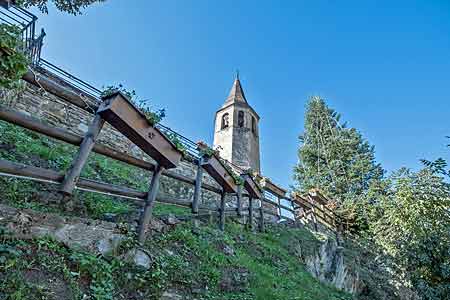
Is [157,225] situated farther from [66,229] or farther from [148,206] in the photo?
[66,229]

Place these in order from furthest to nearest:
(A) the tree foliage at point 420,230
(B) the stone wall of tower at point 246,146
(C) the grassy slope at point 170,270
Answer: (B) the stone wall of tower at point 246,146 < (A) the tree foliage at point 420,230 < (C) the grassy slope at point 170,270

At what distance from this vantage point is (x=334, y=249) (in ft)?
28.2

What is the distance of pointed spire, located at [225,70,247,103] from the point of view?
20.9 metres

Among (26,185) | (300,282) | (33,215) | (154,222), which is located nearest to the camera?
(33,215)

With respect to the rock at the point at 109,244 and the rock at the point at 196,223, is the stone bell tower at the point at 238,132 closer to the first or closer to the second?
the rock at the point at 196,223

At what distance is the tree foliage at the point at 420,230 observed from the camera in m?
6.66

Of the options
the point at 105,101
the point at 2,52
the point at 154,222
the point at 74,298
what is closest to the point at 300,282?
the point at 154,222

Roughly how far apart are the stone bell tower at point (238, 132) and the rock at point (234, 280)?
39.3 feet

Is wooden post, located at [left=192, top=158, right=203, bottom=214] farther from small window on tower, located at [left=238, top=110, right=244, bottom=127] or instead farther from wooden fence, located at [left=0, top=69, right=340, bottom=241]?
small window on tower, located at [left=238, top=110, right=244, bottom=127]

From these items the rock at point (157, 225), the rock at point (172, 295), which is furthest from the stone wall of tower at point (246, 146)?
the rock at point (172, 295)

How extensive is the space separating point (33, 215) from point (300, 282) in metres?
4.58

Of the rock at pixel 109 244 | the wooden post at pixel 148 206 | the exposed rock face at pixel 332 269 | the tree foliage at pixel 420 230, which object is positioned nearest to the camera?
the rock at pixel 109 244

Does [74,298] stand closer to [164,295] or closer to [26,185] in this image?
[164,295]

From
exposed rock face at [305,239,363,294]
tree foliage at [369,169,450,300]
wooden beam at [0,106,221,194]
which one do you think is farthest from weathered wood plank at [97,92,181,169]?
tree foliage at [369,169,450,300]
